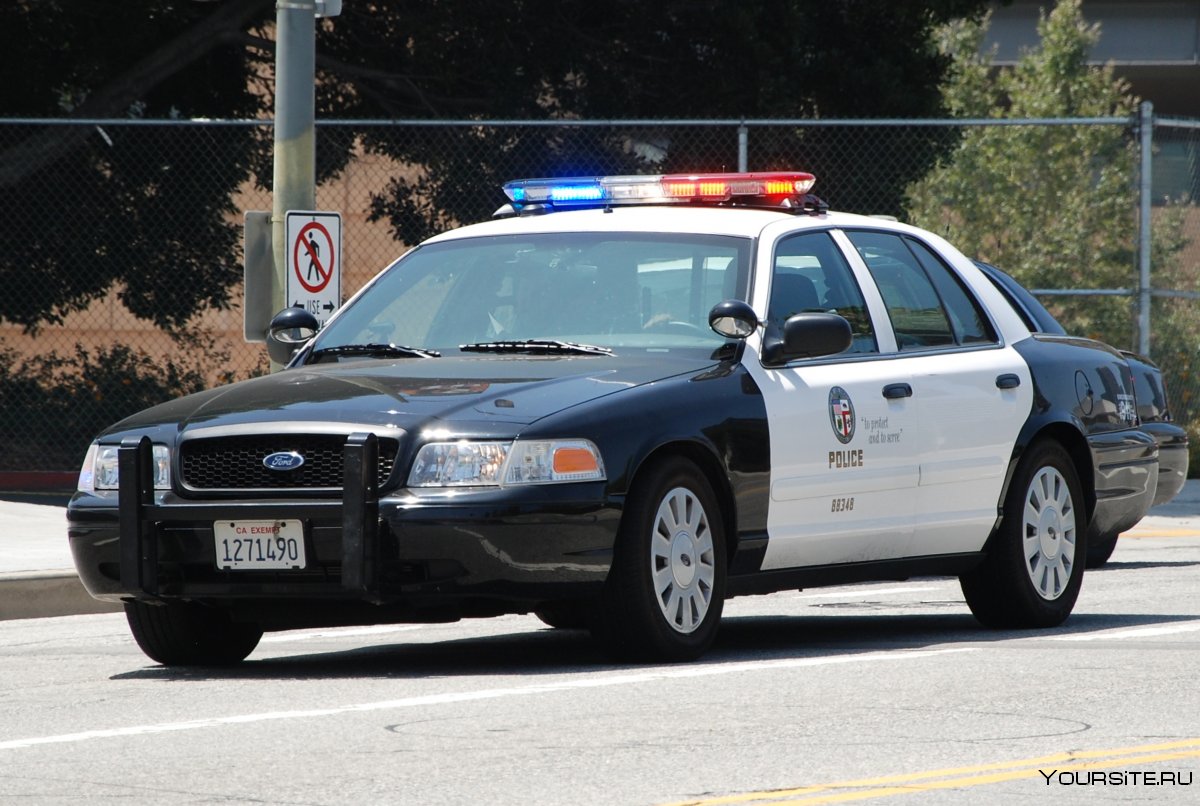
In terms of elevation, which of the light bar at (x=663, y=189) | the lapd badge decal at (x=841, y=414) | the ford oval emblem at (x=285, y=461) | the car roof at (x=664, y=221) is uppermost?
the light bar at (x=663, y=189)

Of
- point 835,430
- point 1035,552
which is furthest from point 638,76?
point 835,430

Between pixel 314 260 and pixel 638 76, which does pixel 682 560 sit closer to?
pixel 314 260

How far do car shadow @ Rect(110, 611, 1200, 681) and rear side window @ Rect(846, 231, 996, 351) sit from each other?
120cm

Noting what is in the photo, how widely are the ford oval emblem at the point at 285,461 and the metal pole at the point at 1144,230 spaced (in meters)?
10.1

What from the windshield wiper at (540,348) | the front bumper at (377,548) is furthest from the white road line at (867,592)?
the front bumper at (377,548)

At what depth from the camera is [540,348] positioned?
817 cm

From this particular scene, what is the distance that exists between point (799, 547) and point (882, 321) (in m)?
1.10

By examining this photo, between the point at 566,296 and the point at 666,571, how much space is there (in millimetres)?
1363

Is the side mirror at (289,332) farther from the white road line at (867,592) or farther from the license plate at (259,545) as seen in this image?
the white road line at (867,592)

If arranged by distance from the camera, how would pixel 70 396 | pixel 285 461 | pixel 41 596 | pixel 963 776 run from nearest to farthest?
1. pixel 963 776
2. pixel 285 461
3. pixel 41 596
4. pixel 70 396

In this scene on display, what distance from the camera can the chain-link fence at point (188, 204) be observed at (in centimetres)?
1752

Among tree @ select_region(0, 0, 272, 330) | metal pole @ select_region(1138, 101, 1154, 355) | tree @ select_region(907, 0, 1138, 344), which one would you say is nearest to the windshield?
metal pole @ select_region(1138, 101, 1154, 355)

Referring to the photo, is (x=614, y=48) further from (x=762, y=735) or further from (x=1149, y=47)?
(x=1149, y=47)

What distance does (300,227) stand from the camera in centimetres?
1225
